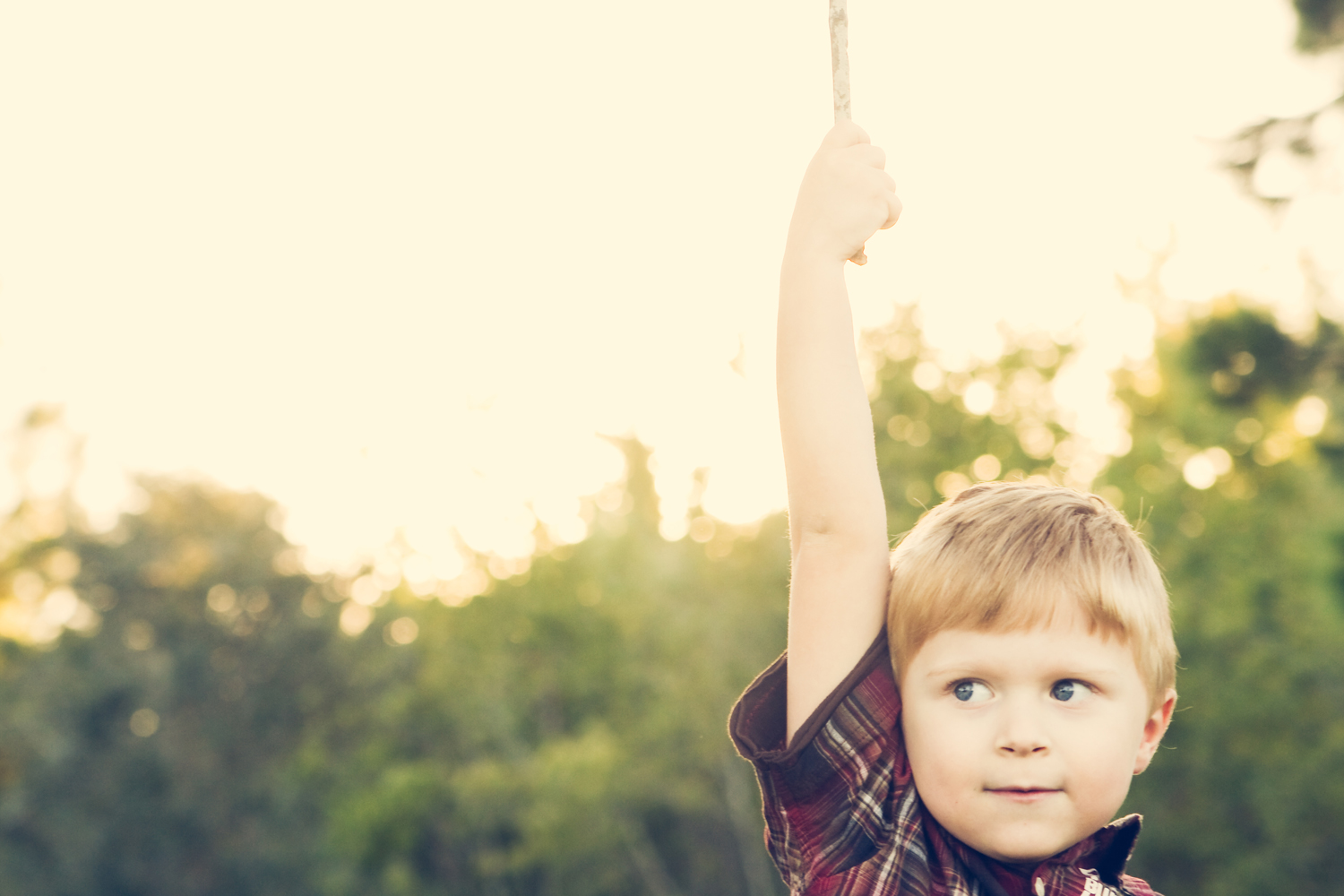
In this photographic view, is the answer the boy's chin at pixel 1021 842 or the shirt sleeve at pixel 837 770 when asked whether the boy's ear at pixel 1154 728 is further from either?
the shirt sleeve at pixel 837 770

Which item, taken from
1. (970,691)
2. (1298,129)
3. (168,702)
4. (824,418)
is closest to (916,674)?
(970,691)

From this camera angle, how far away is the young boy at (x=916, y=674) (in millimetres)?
1258

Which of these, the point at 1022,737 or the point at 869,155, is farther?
the point at 869,155

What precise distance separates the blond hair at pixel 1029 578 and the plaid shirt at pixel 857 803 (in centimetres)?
8

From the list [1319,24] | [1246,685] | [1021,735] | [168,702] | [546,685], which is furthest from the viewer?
[168,702]

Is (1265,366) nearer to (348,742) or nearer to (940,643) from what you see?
(940,643)

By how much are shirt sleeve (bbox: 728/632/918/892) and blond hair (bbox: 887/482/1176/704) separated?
71 mm

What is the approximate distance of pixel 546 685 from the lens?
23453 millimetres

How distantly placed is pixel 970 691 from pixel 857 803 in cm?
18

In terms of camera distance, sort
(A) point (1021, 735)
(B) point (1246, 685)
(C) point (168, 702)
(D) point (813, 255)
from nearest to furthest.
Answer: (A) point (1021, 735) < (D) point (813, 255) < (B) point (1246, 685) < (C) point (168, 702)

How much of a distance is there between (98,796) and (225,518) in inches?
258

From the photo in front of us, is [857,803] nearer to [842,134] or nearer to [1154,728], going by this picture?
[1154,728]

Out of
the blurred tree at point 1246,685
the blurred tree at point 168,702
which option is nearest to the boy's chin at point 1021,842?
the blurred tree at point 1246,685

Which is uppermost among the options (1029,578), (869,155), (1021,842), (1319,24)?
(1319,24)
